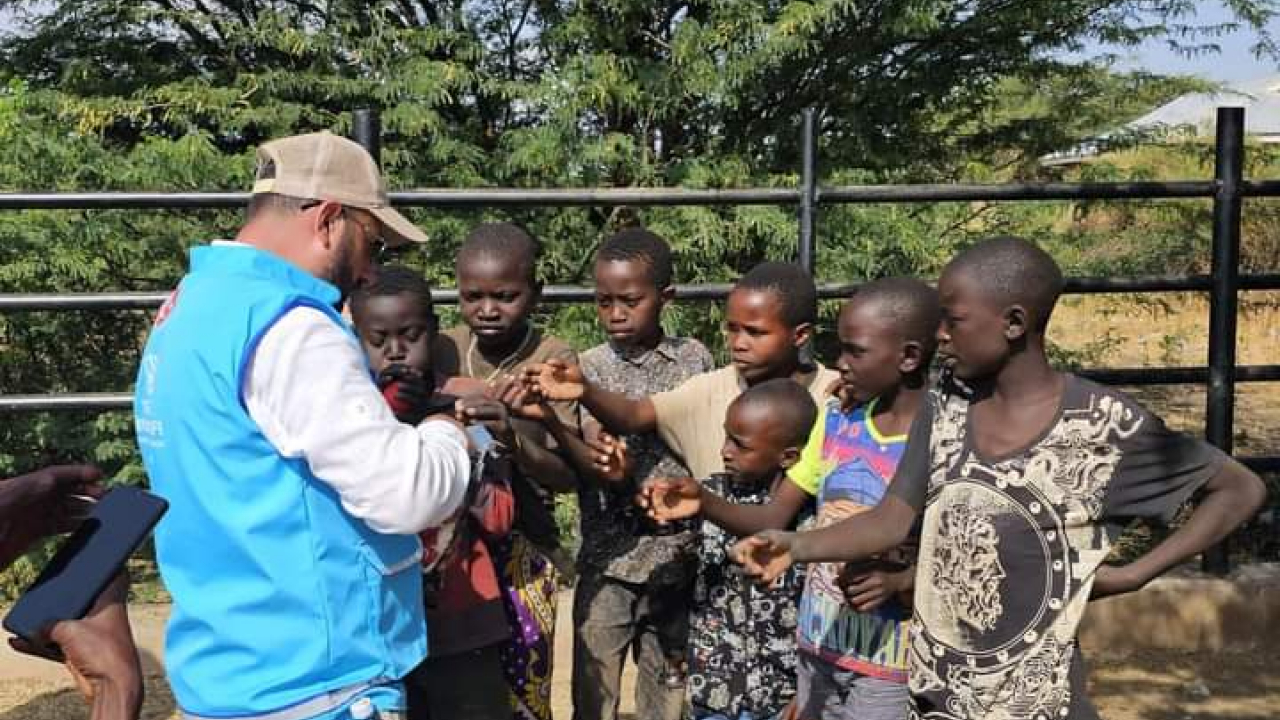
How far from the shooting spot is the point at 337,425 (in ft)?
6.34

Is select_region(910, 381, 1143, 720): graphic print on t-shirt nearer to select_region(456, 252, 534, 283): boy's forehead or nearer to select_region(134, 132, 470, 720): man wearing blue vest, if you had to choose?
select_region(134, 132, 470, 720): man wearing blue vest

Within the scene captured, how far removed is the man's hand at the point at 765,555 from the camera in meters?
2.42

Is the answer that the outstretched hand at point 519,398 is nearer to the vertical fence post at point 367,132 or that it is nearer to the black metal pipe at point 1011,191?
the vertical fence post at point 367,132

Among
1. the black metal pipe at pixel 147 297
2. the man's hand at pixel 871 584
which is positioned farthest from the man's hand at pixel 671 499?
the black metal pipe at pixel 147 297

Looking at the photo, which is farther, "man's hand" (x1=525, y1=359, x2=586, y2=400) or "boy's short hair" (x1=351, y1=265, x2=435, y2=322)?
"boy's short hair" (x1=351, y1=265, x2=435, y2=322)

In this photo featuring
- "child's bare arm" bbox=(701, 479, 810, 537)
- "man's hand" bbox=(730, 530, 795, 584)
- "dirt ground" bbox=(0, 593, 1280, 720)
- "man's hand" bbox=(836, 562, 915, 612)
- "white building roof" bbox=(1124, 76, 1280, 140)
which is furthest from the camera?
"white building roof" bbox=(1124, 76, 1280, 140)

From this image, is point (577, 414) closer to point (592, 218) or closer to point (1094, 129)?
point (592, 218)

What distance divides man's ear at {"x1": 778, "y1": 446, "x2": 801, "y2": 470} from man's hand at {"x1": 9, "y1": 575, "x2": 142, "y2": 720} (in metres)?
1.36

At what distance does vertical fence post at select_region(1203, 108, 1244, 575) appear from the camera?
4551 mm

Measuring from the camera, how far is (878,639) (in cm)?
270

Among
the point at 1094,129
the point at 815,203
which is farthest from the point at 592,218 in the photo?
the point at 1094,129

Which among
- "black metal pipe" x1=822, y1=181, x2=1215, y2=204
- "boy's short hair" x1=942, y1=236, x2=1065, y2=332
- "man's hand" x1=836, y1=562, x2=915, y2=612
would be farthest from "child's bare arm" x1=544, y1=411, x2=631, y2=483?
"black metal pipe" x1=822, y1=181, x2=1215, y2=204

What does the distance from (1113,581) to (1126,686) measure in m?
2.36

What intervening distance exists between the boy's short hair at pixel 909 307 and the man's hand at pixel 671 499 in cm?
55
